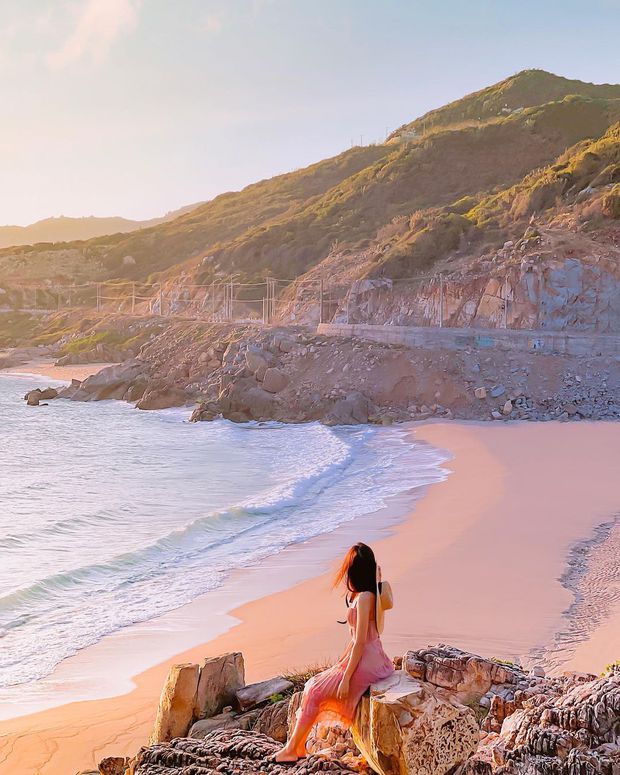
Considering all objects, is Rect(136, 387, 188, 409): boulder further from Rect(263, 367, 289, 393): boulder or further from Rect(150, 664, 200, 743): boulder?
Rect(150, 664, 200, 743): boulder

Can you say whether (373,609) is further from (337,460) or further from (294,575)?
(337,460)

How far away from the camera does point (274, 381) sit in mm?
35031

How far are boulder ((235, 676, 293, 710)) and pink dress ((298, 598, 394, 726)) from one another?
1624 mm

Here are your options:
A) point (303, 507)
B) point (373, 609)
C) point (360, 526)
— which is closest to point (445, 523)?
point (360, 526)

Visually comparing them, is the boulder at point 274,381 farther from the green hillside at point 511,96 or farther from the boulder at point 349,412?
the green hillside at point 511,96

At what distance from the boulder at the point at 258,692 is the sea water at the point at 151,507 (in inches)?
139

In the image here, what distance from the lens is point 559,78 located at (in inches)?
4680

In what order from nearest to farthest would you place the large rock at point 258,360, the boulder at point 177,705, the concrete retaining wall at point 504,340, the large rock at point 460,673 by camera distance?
the large rock at point 460,673
the boulder at point 177,705
the concrete retaining wall at point 504,340
the large rock at point 258,360

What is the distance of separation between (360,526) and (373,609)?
10630 mm

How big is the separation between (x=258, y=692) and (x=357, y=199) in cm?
7469

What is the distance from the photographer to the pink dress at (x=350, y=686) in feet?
14.6

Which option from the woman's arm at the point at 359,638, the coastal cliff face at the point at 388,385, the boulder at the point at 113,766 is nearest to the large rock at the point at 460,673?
the woman's arm at the point at 359,638

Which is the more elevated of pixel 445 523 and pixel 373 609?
pixel 373 609

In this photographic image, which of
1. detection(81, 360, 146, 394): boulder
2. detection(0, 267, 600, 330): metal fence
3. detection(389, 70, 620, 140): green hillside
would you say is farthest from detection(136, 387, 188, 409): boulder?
detection(389, 70, 620, 140): green hillside
